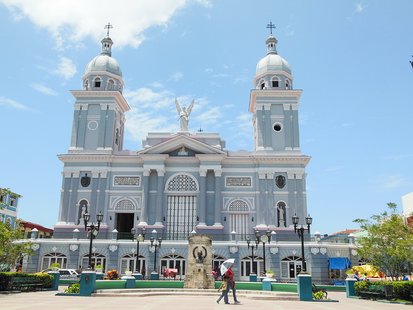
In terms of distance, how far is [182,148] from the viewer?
4838 centimetres

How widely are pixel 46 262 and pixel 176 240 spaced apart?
1304 cm

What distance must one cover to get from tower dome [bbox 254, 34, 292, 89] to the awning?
71.2 ft

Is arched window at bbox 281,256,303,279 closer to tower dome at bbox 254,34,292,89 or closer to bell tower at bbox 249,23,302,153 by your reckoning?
bell tower at bbox 249,23,302,153

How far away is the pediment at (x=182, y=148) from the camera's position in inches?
1870

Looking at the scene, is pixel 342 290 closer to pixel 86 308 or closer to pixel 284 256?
pixel 284 256

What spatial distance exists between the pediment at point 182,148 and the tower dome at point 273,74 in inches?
442

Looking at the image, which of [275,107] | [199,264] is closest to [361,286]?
[199,264]

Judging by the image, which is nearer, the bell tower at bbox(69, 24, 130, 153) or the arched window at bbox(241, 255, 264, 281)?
the arched window at bbox(241, 255, 264, 281)

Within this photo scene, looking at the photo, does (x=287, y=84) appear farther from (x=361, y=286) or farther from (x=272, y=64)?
(x=361, y=286)

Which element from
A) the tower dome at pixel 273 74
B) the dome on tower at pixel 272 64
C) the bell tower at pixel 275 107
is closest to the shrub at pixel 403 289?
the bell tower at pixel 275 107

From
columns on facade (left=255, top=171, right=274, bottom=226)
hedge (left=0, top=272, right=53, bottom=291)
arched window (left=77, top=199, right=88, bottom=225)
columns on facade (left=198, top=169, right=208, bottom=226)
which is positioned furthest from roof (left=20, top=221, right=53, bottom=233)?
hedge (left=0, top=272, right=53, bottom=291)

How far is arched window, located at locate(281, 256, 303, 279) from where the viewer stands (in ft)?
134

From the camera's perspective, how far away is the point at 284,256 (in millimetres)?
41219

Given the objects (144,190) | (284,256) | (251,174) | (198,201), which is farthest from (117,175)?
(284,256)
